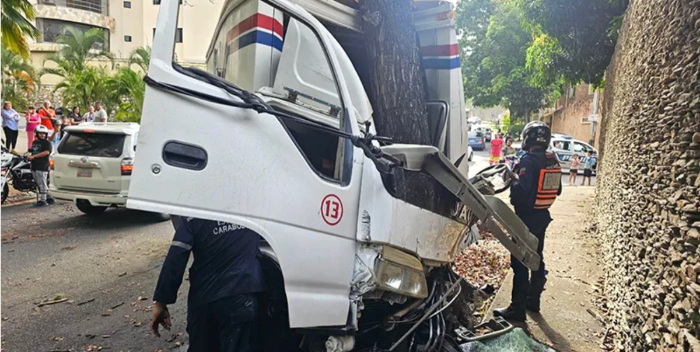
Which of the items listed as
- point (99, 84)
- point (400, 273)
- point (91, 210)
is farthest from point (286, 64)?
point (99, 84)

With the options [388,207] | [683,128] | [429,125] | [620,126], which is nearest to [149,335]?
[388,207]

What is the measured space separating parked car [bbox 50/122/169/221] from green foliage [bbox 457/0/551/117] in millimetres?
22698

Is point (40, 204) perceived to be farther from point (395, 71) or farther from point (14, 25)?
point (395, 71)

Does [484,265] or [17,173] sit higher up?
[17,173]

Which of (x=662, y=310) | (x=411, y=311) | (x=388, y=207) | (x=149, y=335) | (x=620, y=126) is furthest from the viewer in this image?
(x=620, y=126)

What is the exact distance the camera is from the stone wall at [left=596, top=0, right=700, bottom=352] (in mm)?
2477

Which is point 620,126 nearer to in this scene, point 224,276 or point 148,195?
point 224,276

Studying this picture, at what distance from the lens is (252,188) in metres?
2.25

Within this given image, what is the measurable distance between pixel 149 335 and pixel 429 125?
3.16 meters

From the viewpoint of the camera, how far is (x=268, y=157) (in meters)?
2.29

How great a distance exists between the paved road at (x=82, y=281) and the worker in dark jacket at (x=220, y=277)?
4.88 feet

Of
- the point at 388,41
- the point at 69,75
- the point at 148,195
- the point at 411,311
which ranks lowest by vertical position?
the point at 411,311

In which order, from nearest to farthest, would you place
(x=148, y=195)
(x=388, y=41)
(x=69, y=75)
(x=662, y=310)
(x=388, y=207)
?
(x=148, y=195), (x=388, y=207), (x=662, y=310), (x=388, y=41), (x=69, y=75)

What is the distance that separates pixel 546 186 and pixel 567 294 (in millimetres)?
1622
